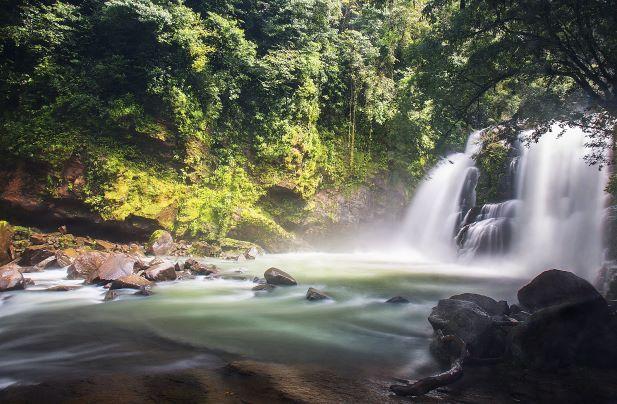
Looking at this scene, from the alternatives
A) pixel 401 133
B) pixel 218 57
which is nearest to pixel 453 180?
pixel 401 133

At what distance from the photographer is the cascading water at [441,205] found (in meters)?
17.9

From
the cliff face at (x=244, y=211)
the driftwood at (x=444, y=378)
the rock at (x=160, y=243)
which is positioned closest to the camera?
the driftwood at (x=444, y=378)

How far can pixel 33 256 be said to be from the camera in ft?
34.2

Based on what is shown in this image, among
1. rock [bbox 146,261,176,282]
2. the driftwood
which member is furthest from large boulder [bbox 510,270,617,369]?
rock [bbox 146,261,176,282]

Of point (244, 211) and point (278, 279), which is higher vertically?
point (244, 211)

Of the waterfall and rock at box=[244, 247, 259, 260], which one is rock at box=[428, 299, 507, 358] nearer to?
the waterfall

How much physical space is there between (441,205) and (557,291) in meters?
13.9

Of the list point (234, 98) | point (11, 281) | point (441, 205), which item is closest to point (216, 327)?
point (11, 281)

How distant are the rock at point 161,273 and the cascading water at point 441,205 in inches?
481

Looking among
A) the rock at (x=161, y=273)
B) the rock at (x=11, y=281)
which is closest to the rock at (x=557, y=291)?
the rock at (x=161, y=273)

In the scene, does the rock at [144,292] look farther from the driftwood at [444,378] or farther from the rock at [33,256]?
the driftwood at [444,378]

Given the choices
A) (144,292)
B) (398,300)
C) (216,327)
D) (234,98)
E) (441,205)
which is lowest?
(216,327)

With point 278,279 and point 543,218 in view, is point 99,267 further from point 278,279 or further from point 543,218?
point 543,218

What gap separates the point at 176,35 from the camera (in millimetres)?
13672
